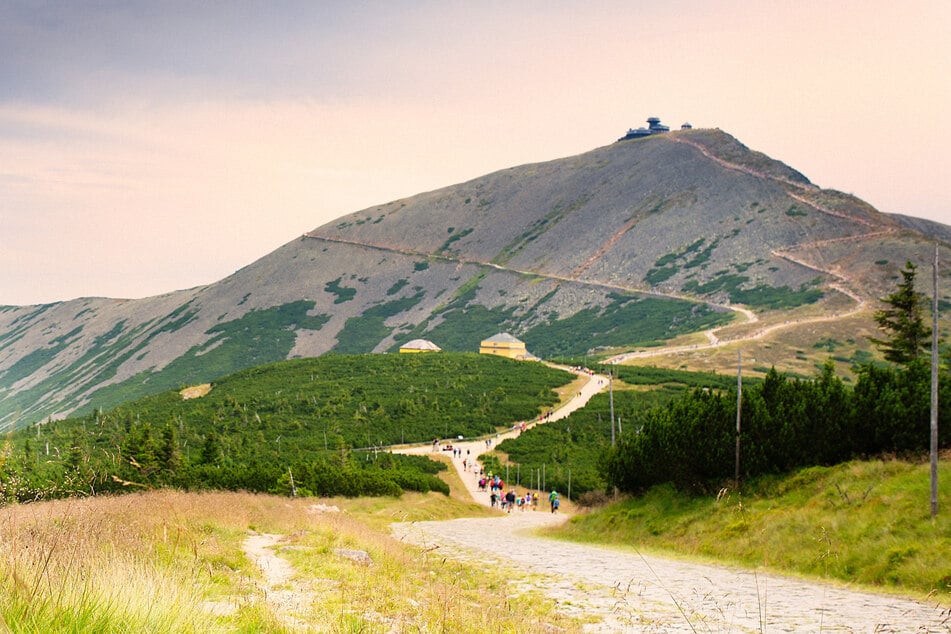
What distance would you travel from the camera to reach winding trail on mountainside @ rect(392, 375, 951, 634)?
315 inches

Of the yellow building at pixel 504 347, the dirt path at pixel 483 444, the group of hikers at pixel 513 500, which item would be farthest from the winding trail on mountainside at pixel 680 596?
the yellow building at pixel 504 347

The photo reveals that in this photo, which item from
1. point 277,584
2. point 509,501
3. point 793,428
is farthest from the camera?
point 509,501

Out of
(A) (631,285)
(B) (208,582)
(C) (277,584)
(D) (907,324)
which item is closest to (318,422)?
(D) (907,324)

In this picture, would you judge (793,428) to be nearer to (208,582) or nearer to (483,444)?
(208,582)

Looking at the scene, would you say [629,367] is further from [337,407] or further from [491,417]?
[337,407]

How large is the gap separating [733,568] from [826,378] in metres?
9.03

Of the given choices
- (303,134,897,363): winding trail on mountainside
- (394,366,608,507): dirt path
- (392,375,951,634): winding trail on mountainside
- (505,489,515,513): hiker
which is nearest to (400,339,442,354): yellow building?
(303,134,897,363): winding trail on mountainside

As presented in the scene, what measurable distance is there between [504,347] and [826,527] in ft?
355

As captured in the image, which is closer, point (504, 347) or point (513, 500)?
point (513, 500)

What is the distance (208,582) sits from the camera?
24.3ft

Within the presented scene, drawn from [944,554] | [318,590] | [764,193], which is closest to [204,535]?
[318,590]

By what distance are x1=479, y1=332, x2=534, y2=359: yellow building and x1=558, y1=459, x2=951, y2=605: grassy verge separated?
98.8m

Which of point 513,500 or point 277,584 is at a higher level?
Result: point 277,584

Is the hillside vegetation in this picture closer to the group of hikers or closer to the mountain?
the group of hikers
